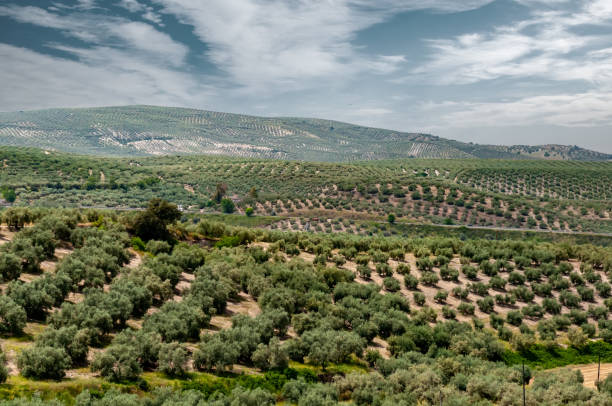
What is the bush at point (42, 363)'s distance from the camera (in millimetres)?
15500

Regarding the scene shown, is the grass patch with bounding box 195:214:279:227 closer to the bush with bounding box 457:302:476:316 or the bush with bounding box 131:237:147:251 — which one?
the bush with bounding box 131:237:147:251

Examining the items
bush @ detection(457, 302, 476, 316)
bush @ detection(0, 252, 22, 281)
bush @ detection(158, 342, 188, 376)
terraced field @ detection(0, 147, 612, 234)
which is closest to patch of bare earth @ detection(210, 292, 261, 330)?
bush @ detection(158, 342, 188, 376)

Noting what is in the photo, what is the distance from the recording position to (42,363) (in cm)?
1556

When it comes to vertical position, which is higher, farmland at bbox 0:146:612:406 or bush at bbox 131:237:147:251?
bush at bbox 131:237:147:251

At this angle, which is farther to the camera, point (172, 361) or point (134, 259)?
point (134, 259)

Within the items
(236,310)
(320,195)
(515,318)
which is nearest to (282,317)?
(236,310)

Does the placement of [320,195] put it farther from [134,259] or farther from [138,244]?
[134,259]

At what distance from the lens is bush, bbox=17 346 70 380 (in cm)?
1550

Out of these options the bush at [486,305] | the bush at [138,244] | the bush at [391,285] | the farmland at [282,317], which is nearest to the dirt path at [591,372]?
the farmland at [282,317]

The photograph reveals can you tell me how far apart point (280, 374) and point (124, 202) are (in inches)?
4183

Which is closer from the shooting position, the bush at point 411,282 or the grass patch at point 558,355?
the grass patch at point 558,355

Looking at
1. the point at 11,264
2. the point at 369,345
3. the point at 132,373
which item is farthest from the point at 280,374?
the point at 11,264

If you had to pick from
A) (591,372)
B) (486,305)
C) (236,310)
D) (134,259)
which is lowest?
(591,372)

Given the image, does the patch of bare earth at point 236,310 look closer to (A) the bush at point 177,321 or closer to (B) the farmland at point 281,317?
(B) the farmland at point 281,317
